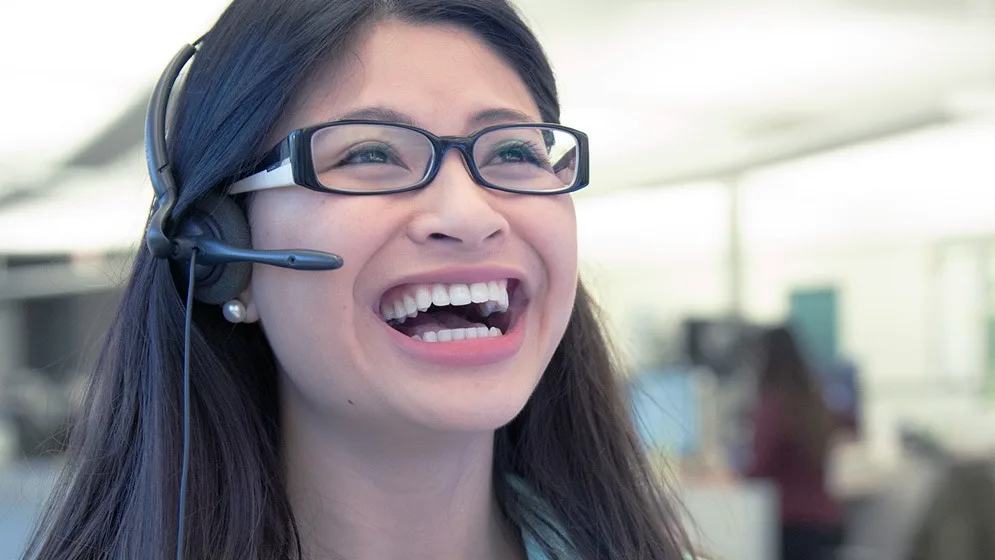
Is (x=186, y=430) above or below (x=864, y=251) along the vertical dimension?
below

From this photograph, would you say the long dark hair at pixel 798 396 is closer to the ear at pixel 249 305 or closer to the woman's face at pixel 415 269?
the woman's face at pixel 415 269

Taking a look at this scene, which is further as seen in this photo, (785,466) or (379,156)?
(785,466)

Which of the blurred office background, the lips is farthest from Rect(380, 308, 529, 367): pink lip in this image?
the blurred office background

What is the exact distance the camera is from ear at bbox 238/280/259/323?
0.90m

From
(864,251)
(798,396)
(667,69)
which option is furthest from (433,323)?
(864,251)

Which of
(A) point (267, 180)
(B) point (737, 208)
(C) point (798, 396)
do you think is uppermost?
(B) point (737, 208)

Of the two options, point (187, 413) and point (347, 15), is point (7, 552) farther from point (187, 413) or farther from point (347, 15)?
point (347, 15)

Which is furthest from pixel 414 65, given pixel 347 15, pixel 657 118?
pixel 657 118

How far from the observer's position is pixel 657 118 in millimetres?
4344

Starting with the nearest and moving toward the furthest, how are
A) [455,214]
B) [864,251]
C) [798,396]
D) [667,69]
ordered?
[455,214]
[798,396]
[667,69]
[864,251]

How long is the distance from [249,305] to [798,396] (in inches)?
119

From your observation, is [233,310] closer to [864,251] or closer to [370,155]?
[370,155]

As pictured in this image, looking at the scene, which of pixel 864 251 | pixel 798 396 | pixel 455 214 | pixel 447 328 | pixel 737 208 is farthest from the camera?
pixel 737 208

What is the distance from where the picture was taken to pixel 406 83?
86cm
